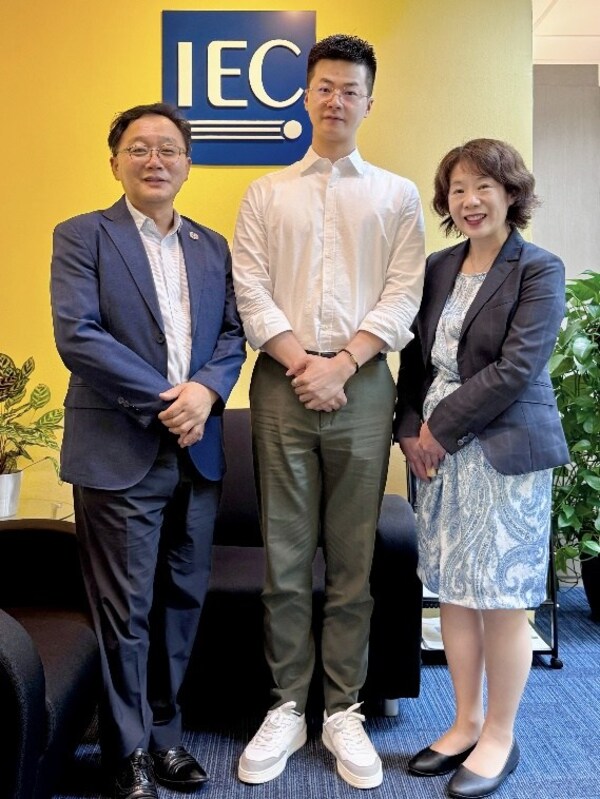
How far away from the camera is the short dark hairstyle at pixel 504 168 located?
2.00 meters

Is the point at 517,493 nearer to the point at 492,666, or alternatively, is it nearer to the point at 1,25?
the point at 492,666

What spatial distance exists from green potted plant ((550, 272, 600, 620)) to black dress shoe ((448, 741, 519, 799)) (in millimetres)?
1386

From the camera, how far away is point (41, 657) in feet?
5.79

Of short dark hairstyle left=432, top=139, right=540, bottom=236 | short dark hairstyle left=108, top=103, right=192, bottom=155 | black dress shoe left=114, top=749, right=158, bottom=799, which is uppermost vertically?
short dark hairstyle left=108, top=103, right=192, bottom=155

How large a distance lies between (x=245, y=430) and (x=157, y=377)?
105 centimetres

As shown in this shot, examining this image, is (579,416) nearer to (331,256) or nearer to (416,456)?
(416,456)

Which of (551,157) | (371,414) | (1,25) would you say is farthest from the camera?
(551,157)

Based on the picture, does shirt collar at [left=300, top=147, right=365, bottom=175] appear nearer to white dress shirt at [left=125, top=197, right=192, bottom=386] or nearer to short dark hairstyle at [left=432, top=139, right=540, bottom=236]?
short dark hairstyle at [left=432, top=139, right=540, bottom=236]

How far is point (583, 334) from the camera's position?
322cm

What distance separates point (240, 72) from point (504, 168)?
5.18 feet

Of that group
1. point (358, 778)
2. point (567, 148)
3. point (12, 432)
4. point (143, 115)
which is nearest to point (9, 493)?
point (12, 432)

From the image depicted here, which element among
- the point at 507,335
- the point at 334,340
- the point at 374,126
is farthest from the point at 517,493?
the point at 374,126

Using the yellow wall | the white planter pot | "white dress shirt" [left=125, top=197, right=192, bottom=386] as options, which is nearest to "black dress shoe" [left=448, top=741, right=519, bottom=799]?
"white dress shirt" [left=125, top=197, right=192, bottom=386]

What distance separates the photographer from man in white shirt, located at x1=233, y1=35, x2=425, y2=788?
210cm
